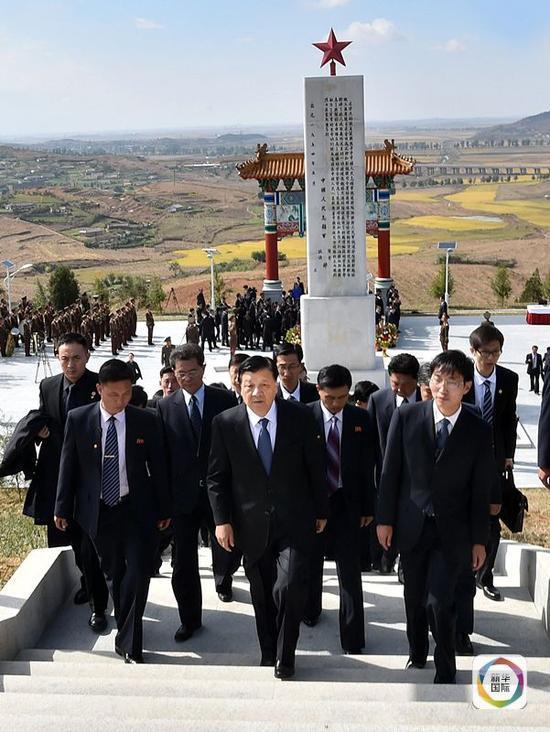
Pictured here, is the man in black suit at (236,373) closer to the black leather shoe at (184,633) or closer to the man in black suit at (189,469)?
the man in black suit at (189,469)

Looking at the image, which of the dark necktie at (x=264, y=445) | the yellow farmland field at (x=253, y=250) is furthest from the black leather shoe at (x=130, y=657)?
the yellow farmland field at (x=253, y=250)

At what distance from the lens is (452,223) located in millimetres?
72688

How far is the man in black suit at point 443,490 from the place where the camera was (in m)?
3.81

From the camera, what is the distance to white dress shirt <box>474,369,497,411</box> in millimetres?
4742

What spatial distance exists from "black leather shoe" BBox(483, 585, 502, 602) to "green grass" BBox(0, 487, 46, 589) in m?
2.73

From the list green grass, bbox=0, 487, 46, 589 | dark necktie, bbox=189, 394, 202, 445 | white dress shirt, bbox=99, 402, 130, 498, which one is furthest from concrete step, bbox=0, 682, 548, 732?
green grass, bbox=0, 487, 46, 589

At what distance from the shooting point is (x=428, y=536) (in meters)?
3.88

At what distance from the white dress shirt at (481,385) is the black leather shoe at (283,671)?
1.69 m

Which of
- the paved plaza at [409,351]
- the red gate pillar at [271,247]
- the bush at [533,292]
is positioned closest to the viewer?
the paved plaza at [409,351]

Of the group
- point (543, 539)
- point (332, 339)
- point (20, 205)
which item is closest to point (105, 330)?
point (332, 339)

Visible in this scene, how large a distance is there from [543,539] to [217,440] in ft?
12.4

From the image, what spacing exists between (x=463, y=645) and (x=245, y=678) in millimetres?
989

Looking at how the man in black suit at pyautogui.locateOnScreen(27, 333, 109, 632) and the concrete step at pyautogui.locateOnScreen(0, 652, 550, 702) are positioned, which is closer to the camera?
the concrete step at pyautogui.locateOnScreen(0, 652, 550, 702)

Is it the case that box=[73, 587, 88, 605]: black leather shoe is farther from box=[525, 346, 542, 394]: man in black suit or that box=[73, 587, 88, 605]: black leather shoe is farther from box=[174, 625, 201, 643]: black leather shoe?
box=[525, 346, 542, 394]: man in black suit
